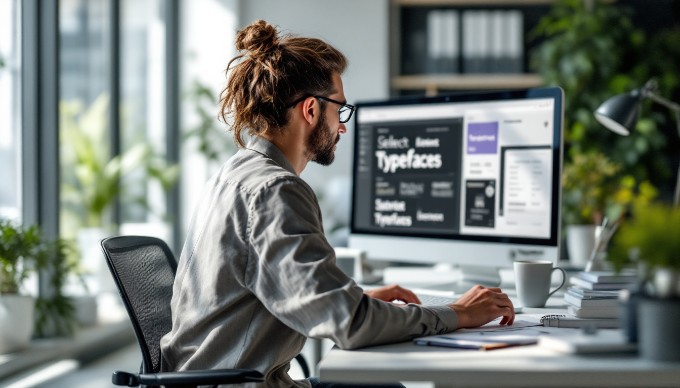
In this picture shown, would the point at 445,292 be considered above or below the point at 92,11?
below

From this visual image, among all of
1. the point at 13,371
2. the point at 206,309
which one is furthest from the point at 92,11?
the point at 206,309

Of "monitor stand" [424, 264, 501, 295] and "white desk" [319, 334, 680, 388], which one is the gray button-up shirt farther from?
"monitor stand" [424, 264, 501, 295]

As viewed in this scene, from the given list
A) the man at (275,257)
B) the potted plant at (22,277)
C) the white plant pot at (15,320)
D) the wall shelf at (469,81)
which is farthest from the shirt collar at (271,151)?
the wall shelf at (469,81)

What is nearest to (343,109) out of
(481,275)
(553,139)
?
(553,139)

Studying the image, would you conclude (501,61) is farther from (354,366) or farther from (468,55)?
(354,366)

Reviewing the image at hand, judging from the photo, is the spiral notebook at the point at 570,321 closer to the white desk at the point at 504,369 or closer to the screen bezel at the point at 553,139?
the white desk at the point at 504,369

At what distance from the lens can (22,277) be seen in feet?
11.4

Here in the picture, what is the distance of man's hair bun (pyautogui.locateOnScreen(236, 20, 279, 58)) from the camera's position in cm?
167

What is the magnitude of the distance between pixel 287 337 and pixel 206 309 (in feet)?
0.47

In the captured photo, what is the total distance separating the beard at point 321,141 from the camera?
166 centimetres

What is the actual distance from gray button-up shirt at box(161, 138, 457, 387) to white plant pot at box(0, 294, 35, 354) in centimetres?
212

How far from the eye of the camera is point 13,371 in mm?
3465

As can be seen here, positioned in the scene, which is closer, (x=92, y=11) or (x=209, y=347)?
(x=209, y=347)

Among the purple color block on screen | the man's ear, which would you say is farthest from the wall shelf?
the man's ear
